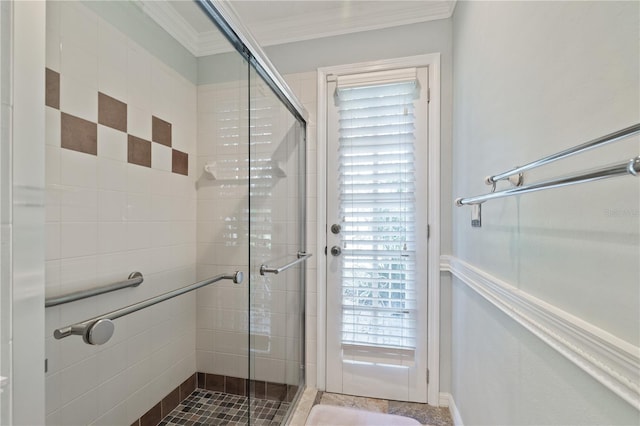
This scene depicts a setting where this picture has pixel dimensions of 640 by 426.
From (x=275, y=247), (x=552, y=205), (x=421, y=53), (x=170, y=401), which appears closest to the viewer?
(x=552, y=205)

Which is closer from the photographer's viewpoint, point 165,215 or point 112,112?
point 112,112

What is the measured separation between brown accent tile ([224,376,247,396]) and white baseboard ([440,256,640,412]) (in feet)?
3.82

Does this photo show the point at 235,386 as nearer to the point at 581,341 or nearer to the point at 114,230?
the point at 114,230

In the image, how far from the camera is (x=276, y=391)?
1.57 m

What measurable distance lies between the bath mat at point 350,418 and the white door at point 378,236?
7.0 inches

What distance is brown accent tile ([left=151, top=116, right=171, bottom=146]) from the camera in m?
1.23

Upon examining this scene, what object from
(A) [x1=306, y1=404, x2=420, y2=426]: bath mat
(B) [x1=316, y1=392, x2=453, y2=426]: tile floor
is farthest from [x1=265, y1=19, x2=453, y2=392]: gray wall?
(A) [x1=306, y1=404, x2=420, y2=426]: bath mat

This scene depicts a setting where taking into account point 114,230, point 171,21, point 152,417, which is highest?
point 171,21

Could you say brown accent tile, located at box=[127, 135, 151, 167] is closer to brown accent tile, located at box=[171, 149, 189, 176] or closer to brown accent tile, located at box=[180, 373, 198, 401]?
brown accent tile, located at box=[171, 149, 189, 176]

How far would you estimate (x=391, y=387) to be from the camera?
184cm

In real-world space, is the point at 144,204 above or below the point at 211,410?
above

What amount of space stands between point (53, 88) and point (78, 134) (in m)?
0.22

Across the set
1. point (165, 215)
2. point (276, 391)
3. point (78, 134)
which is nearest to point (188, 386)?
point (276, 391)

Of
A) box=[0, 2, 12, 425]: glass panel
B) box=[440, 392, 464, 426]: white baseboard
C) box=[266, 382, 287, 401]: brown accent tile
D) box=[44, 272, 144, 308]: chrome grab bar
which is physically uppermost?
box=[0, 2, 12, 425]: glass panel
